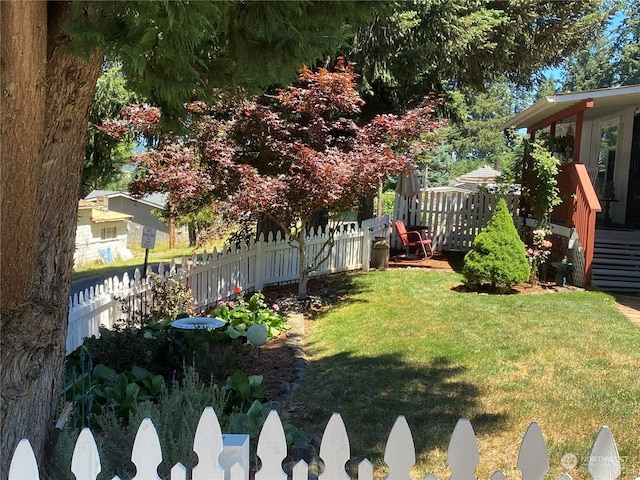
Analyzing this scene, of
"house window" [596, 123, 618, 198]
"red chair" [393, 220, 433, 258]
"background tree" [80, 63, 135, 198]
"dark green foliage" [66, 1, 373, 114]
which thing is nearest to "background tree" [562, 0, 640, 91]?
"house window" [596, 123, 618, 198]

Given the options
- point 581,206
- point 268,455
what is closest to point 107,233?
point 581,206

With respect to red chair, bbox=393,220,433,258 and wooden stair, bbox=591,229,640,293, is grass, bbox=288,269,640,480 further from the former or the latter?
red chair, bbox=393,220,433,258

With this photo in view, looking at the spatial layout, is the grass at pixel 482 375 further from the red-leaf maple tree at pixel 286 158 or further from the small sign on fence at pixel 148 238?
the small sign on fence at pixel 148 238

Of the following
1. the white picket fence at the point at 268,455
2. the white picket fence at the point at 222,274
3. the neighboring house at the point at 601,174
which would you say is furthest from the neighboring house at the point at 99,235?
the white picket fence at the point at 268,455

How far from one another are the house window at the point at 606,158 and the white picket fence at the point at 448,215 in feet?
8.81

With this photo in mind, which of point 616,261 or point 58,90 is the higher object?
point 58,90

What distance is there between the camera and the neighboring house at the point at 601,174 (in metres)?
10.1

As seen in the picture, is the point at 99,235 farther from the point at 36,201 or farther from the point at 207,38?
the point at 207,38

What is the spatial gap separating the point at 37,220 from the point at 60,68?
0.79m

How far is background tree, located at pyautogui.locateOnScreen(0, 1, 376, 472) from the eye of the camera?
2523mm

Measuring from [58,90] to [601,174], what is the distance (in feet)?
49.5

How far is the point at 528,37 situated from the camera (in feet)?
44.8

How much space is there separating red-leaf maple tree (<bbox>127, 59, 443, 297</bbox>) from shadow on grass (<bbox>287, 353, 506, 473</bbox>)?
10.0 feet

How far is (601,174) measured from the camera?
1522 cm
